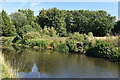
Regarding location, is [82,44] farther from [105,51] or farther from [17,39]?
[17,39]

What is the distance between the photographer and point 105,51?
13.7 meters

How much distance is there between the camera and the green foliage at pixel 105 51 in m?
12.9

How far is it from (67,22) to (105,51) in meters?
17.0

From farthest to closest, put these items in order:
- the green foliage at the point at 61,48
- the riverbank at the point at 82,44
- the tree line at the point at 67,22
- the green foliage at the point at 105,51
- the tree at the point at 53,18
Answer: the tree at the point at 53,18 → the tree line at the point at 67,22 → the green foliage at the point at 61,48 → the riverbank at the point at 82,44 → the green foliage at the point at 105,51

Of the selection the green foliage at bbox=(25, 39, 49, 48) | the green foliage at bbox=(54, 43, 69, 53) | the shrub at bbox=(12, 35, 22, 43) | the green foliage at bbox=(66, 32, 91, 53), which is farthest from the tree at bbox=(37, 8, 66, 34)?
the green foliage at bbox=(66, 32, 91, 53)

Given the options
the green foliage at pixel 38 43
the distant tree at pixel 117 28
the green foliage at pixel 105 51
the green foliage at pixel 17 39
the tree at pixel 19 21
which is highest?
the tree at pixel 19 21

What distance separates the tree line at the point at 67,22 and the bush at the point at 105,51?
9.91 m

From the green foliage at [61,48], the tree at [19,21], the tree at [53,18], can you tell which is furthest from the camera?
the tree at [19,21]

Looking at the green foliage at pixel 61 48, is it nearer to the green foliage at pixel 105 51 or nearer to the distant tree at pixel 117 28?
the green foliage at pixel 105 51

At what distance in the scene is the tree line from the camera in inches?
1047

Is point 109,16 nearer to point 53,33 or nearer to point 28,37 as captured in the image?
point 53,33

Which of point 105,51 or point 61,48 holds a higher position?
point 61,48

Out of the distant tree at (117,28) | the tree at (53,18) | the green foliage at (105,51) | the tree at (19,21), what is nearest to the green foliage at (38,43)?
the green foliage at (105,51)

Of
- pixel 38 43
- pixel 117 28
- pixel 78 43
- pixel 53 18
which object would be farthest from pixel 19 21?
pixel 78 43
